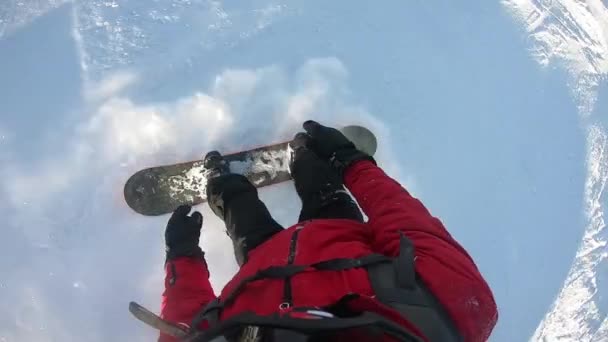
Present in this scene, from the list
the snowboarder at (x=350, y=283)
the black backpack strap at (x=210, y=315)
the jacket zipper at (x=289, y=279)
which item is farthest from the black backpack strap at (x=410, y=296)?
the black backpack strap at (x=210, y=315)

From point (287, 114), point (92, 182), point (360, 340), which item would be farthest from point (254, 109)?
point (360, 340)

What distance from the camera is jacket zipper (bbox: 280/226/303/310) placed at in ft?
3.29

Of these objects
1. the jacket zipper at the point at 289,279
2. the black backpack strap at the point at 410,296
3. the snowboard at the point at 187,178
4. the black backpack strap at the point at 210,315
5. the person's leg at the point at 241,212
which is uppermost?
the black backpack strap at the point at 410,296

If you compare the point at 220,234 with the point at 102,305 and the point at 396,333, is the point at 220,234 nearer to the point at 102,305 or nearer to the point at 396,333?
the point at 102,305

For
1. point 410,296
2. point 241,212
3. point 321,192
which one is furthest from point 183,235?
point 410,296

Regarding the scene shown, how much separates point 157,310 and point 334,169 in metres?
0.83

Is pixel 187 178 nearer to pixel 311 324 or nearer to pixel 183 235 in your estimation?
pixel 183 235

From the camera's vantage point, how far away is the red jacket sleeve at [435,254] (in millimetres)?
1070

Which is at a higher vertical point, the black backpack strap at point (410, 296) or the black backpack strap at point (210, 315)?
the black backpack strap at point (410, 296)

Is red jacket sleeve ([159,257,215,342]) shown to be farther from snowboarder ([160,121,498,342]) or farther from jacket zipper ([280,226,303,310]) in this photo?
jacket zipper ([280,226,303,310])

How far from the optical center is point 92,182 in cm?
193

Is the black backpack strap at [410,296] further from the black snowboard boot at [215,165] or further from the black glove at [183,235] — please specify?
the black snowboard boot at [215,165]

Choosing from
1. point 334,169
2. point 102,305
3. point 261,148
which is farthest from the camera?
point 261,148

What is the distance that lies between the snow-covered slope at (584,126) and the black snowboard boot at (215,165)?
1320mm
